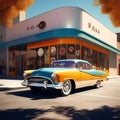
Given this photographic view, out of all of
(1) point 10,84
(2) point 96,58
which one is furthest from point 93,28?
(1) point 10,84

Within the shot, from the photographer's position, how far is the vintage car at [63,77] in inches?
380

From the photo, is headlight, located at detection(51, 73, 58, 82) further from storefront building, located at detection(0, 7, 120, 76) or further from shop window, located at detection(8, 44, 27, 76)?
shop window, located at detection(8, 44, 27, 76)

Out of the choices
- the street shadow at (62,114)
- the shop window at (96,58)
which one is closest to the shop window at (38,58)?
the shop window at (96,58)

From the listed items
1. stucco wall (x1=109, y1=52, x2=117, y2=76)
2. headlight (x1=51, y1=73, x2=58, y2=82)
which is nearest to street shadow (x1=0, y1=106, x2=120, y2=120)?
headlight (x1=51, y1=73, x2=58, y2=82)

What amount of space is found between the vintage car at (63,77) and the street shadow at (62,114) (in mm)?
2467

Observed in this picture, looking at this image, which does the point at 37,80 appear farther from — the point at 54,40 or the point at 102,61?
the point at 102,61

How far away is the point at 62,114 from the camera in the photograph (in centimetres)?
649

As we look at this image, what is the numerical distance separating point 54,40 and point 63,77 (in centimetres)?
1137

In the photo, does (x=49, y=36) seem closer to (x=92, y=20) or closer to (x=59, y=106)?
(x=92, y=20)

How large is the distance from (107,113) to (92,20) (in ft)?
59.7

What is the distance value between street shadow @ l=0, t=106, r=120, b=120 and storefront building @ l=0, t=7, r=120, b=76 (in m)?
12.9

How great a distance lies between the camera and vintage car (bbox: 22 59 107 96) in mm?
9664

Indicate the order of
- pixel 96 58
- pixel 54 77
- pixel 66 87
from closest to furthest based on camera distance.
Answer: pixel 54 77 < pixel 66 87 < pixel 96 58

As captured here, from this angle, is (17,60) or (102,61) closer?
(17,60)
